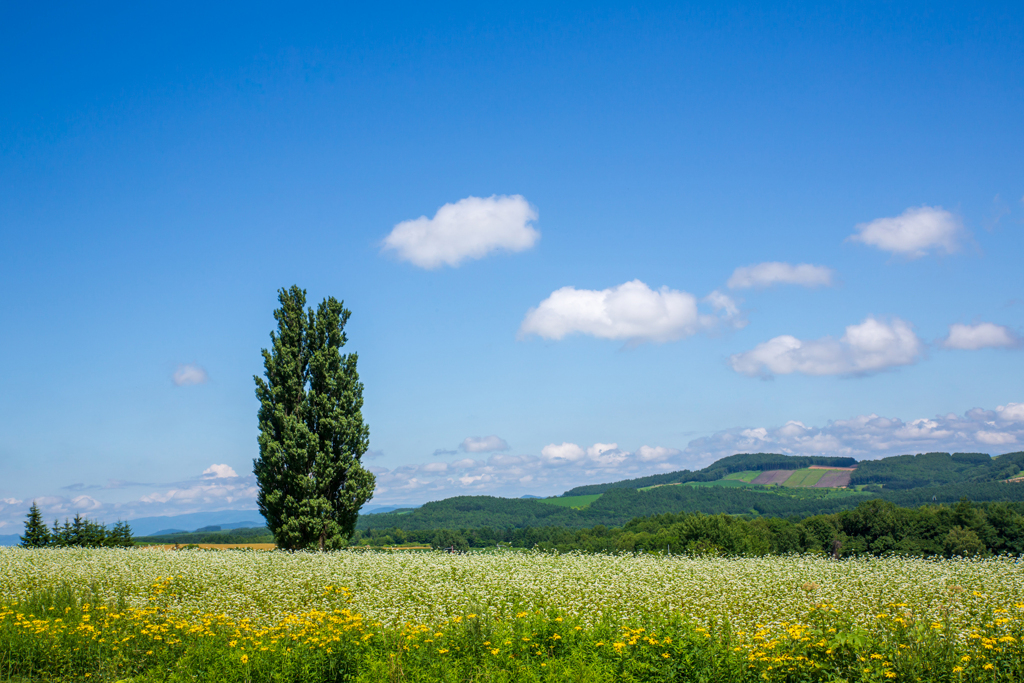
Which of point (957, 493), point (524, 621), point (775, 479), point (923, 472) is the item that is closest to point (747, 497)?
point (775, 479)

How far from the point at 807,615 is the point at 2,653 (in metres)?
14.3

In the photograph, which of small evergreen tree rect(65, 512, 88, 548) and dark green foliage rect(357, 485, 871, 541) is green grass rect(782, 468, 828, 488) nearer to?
dark green foliage rect(357, 485, 871, 541)

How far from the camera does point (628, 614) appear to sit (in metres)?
11.4

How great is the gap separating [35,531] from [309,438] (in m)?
23.7

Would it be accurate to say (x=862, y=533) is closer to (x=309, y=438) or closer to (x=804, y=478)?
(x=309, y=438)

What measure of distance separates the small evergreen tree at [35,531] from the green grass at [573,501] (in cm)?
12661

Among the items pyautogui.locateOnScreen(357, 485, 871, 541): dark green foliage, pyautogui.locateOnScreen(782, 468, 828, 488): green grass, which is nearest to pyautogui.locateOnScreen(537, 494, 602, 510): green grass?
pyautogui.locateOnScreen(357, 485, 871, 541): dark green foliage

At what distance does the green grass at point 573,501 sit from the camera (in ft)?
513

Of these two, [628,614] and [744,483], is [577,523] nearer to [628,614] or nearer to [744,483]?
[744,483]

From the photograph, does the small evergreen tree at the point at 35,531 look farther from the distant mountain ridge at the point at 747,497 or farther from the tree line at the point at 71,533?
the distant mountain ridge at the point at 747,497

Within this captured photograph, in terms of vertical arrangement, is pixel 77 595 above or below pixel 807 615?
above

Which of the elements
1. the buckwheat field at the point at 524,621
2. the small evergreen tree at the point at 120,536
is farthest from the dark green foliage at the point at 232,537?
the buckwheat field at the point at 524,621

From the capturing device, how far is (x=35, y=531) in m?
36.5

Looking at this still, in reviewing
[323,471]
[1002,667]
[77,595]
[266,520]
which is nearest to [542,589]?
[1002,667]
